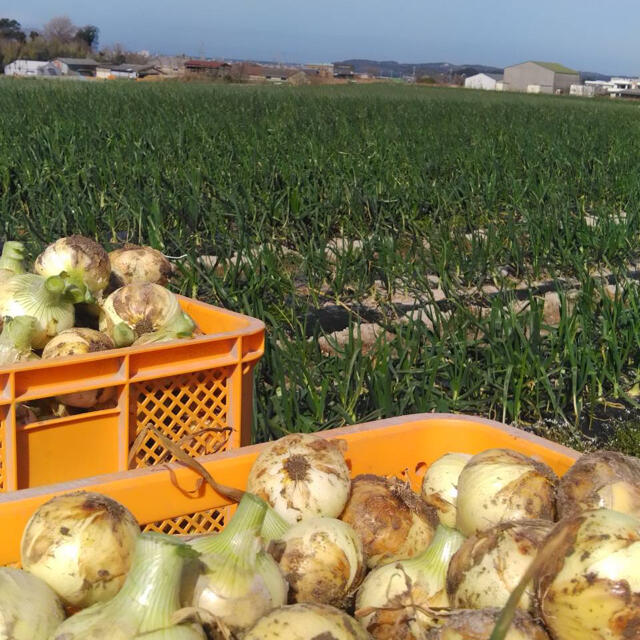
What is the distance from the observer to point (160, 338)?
2.27m

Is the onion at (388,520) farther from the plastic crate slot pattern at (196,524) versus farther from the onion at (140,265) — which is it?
the onion at (140,265)

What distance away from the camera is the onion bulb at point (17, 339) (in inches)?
86.4

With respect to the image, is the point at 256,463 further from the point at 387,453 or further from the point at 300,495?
the point at 387,453

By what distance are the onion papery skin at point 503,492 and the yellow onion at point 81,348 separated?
788mm

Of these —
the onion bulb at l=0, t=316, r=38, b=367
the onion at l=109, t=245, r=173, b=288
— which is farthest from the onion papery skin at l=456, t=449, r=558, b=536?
the onion at l=109, t=245, r=173, b=288

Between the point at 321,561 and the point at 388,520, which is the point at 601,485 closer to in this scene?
the point at 388,520

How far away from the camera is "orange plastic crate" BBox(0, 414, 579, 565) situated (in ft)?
5.05

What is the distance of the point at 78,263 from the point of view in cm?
250

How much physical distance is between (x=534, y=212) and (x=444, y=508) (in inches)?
210

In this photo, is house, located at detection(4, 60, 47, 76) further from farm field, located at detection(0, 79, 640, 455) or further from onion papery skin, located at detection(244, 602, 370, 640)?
onion papery skin, located at detection(244, 602, 370, 640)

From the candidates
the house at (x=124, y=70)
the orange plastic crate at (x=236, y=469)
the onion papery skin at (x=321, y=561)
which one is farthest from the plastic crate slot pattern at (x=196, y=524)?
the house at (x=124, y=70)

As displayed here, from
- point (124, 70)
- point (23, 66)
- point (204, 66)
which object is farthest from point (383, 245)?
point (124, 70)

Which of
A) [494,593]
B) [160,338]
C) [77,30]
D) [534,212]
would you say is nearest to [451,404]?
[160,338]

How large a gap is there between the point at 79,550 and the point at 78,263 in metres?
1.21
